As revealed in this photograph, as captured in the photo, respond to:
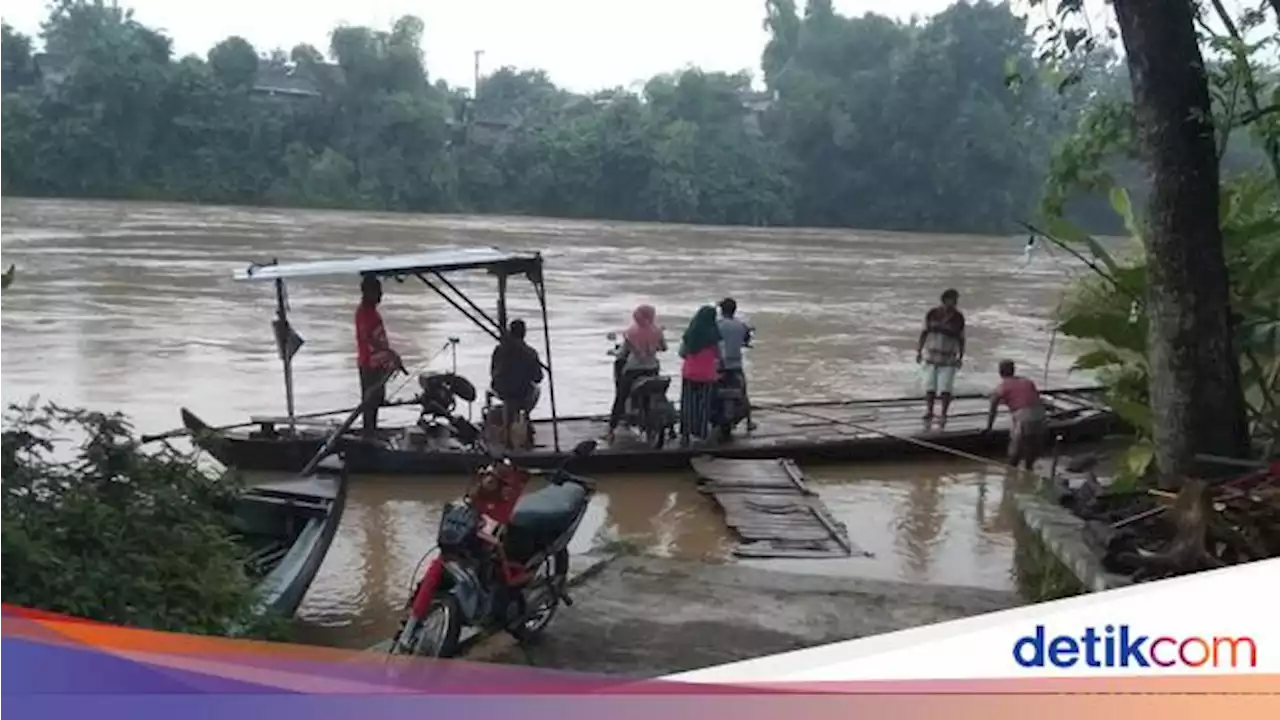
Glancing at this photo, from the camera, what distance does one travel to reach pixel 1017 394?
7.00 metres

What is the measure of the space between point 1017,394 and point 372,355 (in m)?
3.42

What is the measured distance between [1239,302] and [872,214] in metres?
23.1

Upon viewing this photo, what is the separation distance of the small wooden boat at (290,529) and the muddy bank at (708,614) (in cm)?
86

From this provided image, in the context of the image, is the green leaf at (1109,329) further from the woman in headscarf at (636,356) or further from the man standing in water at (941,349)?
the man standing in water at (941,349)

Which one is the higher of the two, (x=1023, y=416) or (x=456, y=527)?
(x=456, y=527)

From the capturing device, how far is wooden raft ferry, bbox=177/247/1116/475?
23.2ft

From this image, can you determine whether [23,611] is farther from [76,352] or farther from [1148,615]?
[76,352]

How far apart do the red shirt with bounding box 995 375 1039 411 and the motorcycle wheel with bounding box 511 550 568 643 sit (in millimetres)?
3662

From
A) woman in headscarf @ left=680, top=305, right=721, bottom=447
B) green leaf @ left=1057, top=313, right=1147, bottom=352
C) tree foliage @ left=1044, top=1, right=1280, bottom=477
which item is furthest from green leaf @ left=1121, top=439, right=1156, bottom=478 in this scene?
woman in headscarf @ left=680, top=305, right=721, bottom=447

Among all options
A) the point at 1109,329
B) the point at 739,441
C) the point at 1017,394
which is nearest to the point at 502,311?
the point at 739,441

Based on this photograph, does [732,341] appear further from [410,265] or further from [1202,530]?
[1202,530]

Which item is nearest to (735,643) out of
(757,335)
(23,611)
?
(23,611)

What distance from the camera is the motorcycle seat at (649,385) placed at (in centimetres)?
781

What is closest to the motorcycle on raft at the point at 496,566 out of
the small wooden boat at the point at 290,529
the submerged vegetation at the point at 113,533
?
the submerged vegetation at the point at 113,533
